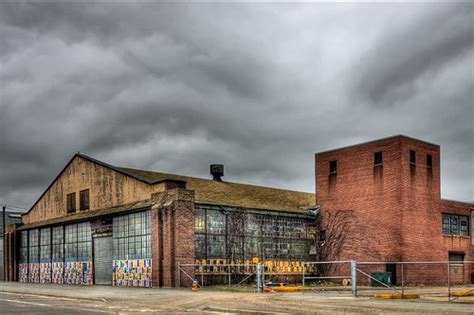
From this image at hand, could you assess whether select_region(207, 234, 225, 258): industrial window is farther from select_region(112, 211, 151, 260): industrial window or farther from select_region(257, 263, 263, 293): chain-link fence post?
select_region(257, 263, 263, 293): chain-link fence post

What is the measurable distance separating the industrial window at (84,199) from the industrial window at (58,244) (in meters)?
3.10

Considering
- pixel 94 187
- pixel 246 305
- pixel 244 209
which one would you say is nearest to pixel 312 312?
pixel 246 305

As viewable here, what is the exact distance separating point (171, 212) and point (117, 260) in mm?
7047

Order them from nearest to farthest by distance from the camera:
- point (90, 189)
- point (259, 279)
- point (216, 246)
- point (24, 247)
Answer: point (259, 279) < point (216, 246) < point (90, 189) < point (24, 247)

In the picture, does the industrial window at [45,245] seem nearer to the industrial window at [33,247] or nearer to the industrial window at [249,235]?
the industrial window at [33,247]

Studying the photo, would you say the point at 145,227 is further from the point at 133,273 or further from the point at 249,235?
the point at 249,235

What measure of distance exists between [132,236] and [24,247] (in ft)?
56.7

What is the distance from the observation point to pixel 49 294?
30.3 metres

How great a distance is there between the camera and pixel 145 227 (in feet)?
126

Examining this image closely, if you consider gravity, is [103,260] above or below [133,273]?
above

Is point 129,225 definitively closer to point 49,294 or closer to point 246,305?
point 49,294

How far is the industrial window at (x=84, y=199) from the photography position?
45219 millimetres

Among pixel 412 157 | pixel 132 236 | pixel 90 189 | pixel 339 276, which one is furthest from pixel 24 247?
pixel 412 157

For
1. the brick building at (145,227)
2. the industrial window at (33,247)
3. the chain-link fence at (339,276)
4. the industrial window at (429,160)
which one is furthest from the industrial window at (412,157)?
the industrial window at (33,247)
